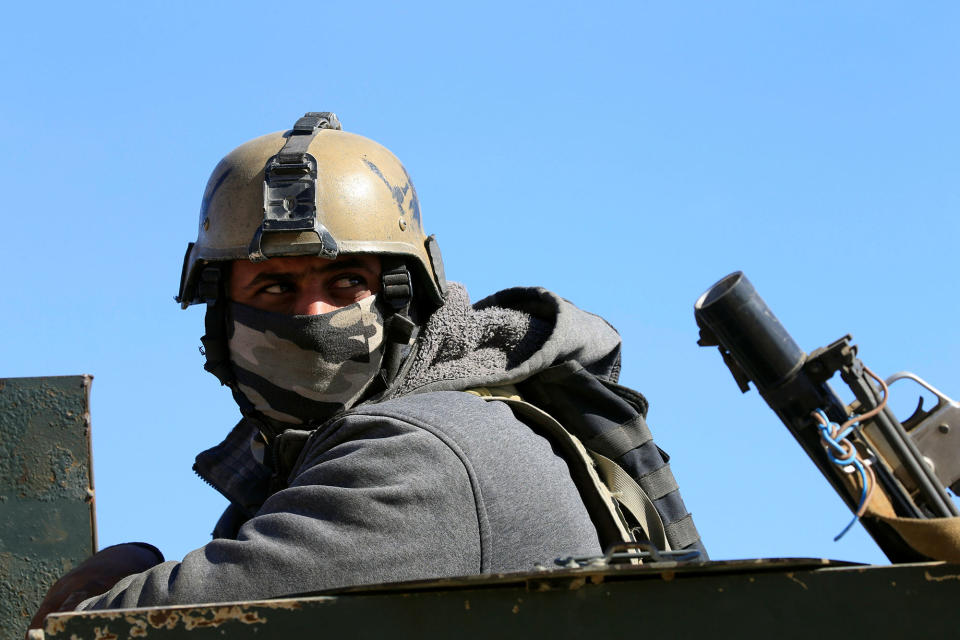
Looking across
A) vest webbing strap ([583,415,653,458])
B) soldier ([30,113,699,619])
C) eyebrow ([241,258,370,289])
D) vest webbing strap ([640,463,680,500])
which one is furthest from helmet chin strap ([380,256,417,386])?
vest webbing strap ([640,463,680,500])

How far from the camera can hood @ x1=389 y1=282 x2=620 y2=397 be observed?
3.44m

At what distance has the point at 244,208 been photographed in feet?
12.0

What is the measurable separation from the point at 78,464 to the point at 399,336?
104 centimetres

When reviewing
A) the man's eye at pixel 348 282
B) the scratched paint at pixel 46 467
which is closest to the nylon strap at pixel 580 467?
the man's eye at pixel 348 282

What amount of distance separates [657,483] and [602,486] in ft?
0.74

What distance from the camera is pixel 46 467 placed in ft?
12.4

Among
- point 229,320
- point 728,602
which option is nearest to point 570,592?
point 728,602

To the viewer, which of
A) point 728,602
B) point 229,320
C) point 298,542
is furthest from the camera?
point 229,320

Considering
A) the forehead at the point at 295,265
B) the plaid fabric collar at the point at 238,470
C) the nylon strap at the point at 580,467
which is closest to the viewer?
the nylon strap at the point at 580,467

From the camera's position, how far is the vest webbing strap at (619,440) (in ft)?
11.5

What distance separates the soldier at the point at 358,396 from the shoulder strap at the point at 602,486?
0.07 ft

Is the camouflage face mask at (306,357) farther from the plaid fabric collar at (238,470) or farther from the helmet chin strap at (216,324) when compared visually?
the plaid fabric collar at (238,470)

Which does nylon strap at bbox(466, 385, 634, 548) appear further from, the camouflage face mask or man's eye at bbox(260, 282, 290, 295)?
man's eye at bbox(260, 282, 290, 295)

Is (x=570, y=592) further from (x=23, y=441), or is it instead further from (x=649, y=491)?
(x=23, y=441)
